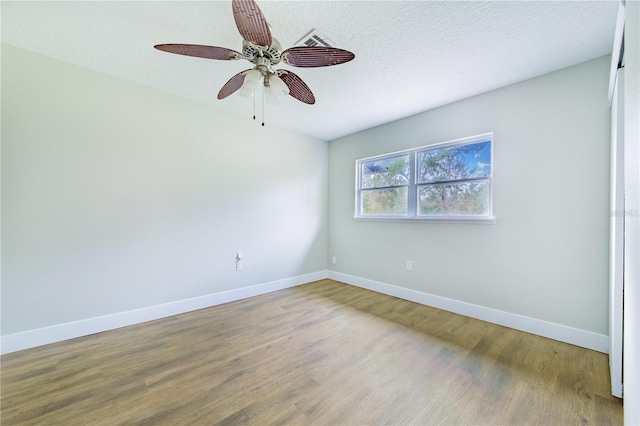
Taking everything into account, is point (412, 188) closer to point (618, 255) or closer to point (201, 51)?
point (618, 255)

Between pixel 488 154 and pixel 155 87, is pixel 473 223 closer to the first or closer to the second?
pixel 488 154

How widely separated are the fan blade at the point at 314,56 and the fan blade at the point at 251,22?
0.46 ft

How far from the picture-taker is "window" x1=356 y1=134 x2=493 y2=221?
8.43ft

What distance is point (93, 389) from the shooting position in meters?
1.50

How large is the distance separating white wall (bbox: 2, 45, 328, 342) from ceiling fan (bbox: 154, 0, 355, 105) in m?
1.37

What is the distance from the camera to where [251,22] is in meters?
1.18

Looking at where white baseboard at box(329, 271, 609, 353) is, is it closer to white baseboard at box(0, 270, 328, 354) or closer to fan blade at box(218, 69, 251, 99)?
white baseboard at box(0, 270, 328, 354)

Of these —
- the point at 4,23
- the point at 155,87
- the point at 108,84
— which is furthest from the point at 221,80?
the point at 4,23

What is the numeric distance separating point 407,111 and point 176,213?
3.09 meters

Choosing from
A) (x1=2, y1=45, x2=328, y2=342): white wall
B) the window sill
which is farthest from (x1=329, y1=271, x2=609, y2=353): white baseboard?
(x1=2, y1=45, x2=328, y2=342): white wall

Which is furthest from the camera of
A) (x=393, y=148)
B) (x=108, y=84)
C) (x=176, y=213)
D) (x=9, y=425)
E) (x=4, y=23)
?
(x=393, y=148)

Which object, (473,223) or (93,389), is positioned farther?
(473,223)

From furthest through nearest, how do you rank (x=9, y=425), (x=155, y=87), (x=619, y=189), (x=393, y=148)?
(x=393, y=148) → (x=155, y=87) → (x=619, y=189) → (x=9, y=425)

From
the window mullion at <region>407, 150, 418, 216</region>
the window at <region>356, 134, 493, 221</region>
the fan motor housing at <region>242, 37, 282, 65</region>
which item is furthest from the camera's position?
the window mullion at <region>407, 150, 418, 216</region>
